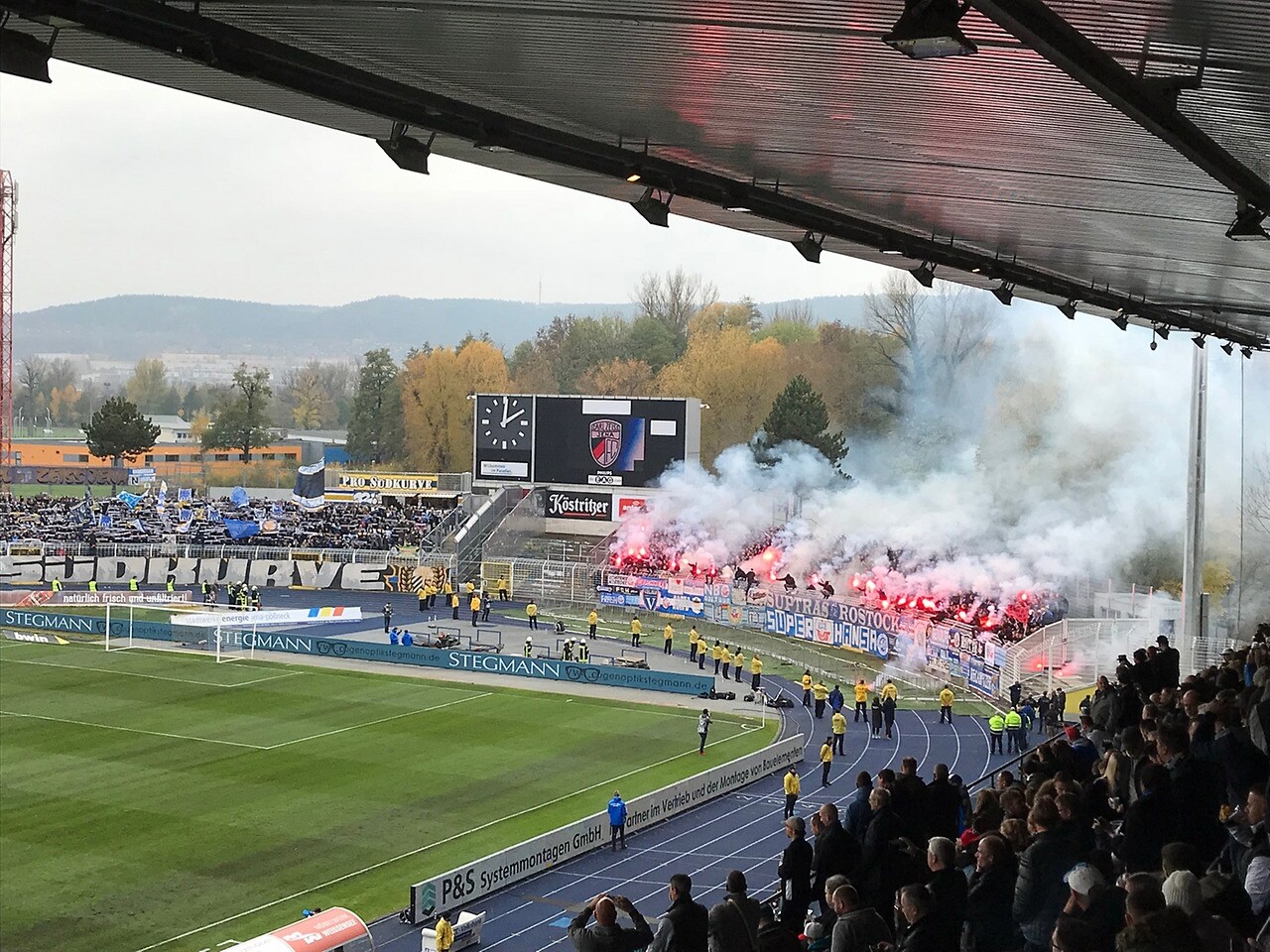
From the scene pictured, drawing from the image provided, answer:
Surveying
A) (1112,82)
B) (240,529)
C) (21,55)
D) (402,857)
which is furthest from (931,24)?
(240,529)

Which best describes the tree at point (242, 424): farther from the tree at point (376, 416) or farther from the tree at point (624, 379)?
the tree at point (624, 379)

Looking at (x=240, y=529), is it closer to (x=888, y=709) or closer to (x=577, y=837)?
(x=888, y=709)

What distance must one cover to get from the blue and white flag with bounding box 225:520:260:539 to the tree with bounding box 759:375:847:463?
1032 inches

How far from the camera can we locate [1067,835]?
7.88 meters

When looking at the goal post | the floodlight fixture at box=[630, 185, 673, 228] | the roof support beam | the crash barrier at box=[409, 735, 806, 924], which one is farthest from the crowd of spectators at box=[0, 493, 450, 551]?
the roof support beam

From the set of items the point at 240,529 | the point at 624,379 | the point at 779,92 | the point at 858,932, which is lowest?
the point at 240,529

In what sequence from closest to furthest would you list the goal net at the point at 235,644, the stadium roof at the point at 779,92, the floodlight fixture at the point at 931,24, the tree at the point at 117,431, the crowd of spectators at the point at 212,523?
the floodlight fixture at the point at 931,24
the stadium roof at the point at 779,92
the goal net at the point at 235,644
the crowd of spectators at the point at 212,523
the tree at the point at 117,431

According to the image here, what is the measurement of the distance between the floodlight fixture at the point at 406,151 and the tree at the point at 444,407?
319ft

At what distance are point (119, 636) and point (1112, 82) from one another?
139ft

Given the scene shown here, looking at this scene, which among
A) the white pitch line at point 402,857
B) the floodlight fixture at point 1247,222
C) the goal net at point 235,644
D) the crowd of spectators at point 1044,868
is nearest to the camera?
the crowd of spectators at point 1044,868

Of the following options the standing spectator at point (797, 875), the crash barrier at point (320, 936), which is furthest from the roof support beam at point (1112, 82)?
the crash barrier at point (320, 936)

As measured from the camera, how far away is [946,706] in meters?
31.1

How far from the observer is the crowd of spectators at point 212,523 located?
199 feet

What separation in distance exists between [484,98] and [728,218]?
453 centimetres
